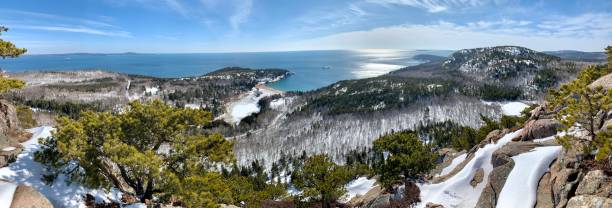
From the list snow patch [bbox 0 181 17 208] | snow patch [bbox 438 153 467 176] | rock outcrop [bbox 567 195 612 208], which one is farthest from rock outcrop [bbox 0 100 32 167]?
snow patch [bbox 438 153 467 176]

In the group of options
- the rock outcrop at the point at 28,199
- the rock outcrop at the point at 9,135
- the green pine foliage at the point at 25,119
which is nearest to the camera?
the rock outcrop at the point at 28,199

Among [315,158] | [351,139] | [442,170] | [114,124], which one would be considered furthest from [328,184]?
[351,139]

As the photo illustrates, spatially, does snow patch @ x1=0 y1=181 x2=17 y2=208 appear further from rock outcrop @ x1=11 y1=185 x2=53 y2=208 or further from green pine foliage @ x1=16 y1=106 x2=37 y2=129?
green pine foliage @ x1=16 y1=106 x2=37 y2=129

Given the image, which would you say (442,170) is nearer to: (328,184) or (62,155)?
(328,184)

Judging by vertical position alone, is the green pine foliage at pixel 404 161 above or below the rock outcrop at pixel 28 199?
below

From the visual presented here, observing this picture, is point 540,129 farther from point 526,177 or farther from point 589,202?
point 589,202

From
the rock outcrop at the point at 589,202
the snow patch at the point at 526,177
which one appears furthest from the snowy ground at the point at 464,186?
the rock outcrop at the point at 589,202

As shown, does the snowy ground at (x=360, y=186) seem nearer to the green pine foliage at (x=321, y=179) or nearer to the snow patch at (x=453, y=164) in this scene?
the snow patch at (x=453, y=164)

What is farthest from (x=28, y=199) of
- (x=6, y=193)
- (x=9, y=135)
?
(x=9, y=135)
